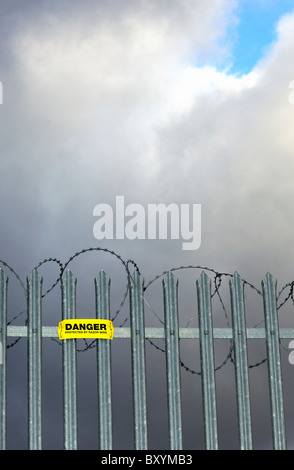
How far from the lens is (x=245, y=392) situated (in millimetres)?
13688

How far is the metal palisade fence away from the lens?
510 inches

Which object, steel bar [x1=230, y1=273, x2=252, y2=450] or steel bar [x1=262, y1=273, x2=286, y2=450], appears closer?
steel bar [x1=230, y1=273, x2=252, y2=450]

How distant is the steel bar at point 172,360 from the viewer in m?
13.1

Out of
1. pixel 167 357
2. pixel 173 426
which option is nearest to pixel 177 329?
pixel 167 357

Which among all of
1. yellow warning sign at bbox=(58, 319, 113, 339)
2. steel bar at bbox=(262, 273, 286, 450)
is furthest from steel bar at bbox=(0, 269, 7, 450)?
steel bar at bbox=(262, 273, 286, 450)

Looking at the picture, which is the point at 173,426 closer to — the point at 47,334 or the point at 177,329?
the point at 177,329

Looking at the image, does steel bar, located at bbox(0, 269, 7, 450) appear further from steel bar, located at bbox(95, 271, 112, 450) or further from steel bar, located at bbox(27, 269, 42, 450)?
steel bar, located at bbox(95, 271, 112, 450)

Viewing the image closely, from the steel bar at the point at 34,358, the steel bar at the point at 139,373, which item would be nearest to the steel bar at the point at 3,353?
the steel bar at the point at 34,358

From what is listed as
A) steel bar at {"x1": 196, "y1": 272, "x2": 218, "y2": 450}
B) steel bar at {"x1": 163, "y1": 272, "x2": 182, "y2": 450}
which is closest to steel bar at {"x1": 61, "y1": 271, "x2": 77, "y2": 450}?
steel bar at {"x1": 163, "y1": 272, "x2": 182, "y2": 450}

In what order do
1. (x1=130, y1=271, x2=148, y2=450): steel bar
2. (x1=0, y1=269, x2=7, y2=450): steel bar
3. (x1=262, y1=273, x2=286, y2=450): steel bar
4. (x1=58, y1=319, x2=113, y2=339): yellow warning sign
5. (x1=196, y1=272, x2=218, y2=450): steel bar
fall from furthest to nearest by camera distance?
1. (x1=262, y1=273, x2=286, y2=450): steel bar
2. (x1=196, y1=272, x2=218, y2=450): steel bar
3. (x1=58, y1=319, x2=113, y2=339): yellow warning sign
4. (x1=130, y1=271, x2=148, y2=450): steel bar
5. (x1=0, y1=269, x2=7, y2=450): steel bar

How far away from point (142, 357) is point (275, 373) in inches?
93.4

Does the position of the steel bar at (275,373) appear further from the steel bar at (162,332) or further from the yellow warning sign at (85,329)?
the yellow warning sign at (85,329)

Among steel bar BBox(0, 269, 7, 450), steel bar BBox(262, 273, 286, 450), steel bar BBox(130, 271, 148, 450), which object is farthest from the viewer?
steel bar BBox(262, 273, 286, 450)
